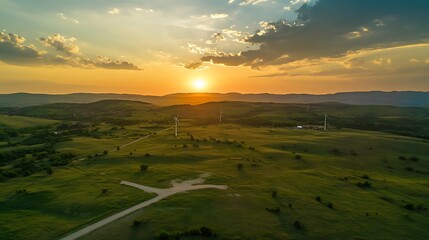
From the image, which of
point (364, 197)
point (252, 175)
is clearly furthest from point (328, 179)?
point (252, 175)

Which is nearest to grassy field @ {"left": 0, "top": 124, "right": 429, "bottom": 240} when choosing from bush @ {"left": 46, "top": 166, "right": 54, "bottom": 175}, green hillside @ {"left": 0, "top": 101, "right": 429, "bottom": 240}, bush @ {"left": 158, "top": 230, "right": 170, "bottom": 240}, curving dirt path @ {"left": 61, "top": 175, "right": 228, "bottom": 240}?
green hillside @ {"left": 0, "top": 101, "right": 429, "bottom": 240}

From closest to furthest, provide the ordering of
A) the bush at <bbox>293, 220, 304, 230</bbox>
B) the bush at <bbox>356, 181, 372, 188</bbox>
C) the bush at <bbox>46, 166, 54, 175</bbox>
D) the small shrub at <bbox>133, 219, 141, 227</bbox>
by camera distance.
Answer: the small shrub at <bbox>133, 219, 141, 227</bbox>, the bush at <bbox>293, 220, 304, 230</bbox>, the bush at <bbox>356, 181, 372, 188</bbox>, the bush at <bbox>46, 166, 54, 175</bbox>

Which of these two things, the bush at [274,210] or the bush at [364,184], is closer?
the bush at [274,210]

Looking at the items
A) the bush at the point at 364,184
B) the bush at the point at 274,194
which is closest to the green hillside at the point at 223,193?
the bush at the point at 364,184

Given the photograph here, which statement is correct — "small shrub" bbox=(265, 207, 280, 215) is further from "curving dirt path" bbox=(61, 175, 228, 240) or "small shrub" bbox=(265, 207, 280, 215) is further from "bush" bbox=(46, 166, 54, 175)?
"bush" bbox=(46, 166, 54, 175)

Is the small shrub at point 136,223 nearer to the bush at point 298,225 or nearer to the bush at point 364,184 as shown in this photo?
the bush at point 298,225


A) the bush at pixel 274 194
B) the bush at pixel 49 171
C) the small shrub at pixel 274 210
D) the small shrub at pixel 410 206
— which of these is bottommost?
the small shrub at pixel 410 206

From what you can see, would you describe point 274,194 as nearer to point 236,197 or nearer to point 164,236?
point 236,197

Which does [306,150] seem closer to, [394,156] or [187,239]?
[394,156]
